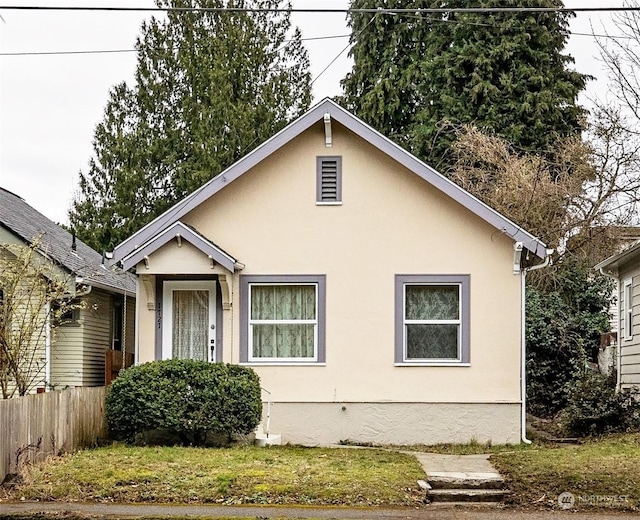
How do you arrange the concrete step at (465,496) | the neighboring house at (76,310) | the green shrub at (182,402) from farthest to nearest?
the neighboring house at (76,310) < the green shrub at (182,402) < the concrete step at (465,496)

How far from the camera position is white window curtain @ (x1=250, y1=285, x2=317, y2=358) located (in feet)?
58.3

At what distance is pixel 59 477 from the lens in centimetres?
1227

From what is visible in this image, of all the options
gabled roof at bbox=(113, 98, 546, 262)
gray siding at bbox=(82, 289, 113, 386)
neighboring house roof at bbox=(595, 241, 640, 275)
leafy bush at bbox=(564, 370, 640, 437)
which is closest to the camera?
gabled roof at bbox=(113, 98, 546, 262)

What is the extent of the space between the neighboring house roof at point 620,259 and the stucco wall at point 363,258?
133 inches

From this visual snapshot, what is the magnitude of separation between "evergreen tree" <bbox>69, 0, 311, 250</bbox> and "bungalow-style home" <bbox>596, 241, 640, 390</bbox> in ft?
51.8

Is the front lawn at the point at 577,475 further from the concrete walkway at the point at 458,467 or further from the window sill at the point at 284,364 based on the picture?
the window sill at the point at 284,364

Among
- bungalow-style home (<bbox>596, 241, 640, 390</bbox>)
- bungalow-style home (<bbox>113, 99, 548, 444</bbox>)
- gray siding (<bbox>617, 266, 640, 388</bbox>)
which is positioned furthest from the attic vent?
gray siding (<bbox>617, 266, 640, 388</bbox>)

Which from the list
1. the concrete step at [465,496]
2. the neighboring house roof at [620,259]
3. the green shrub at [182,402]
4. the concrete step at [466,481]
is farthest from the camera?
the neighboring house roof at [620,259]

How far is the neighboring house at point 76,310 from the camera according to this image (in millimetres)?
20656

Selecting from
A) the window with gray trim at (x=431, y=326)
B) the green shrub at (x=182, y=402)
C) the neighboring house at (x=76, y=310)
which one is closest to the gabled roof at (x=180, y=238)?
the green shrub at (x=182, y=402)

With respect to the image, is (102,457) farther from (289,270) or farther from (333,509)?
(289,270)

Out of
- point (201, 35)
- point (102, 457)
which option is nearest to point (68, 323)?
point (102, 457)

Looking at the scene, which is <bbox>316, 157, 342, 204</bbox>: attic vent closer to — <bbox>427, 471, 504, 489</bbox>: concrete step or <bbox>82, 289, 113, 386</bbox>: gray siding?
<bbox>82, 289, 113, 386</bbox>: gray siding

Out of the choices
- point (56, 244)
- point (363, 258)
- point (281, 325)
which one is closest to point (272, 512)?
point (281, 325)
